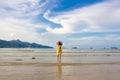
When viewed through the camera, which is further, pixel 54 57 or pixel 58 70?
pixel 54 57

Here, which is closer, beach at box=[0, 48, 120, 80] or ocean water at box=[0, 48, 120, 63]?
beach at box=[0, 48, 120, 80]

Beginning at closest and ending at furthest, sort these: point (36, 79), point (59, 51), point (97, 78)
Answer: point (36, 79)
point (97, 78)
point (59, 51)

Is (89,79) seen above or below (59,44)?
below

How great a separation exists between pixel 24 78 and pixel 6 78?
1027 mm

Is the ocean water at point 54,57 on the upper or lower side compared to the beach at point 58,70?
upper

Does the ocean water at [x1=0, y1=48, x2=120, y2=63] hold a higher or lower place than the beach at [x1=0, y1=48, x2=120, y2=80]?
higher

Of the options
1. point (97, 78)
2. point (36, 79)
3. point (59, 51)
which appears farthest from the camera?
point (59, 51)

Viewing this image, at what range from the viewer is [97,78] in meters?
13.8

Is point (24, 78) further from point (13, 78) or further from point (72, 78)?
point (72, 78)

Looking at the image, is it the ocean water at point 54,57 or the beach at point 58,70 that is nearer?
the beach at point 58,70

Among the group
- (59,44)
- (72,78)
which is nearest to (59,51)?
(59,44)

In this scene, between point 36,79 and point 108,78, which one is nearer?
point 36,79

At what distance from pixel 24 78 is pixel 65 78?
93.2 inches

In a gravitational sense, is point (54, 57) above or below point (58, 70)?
above
